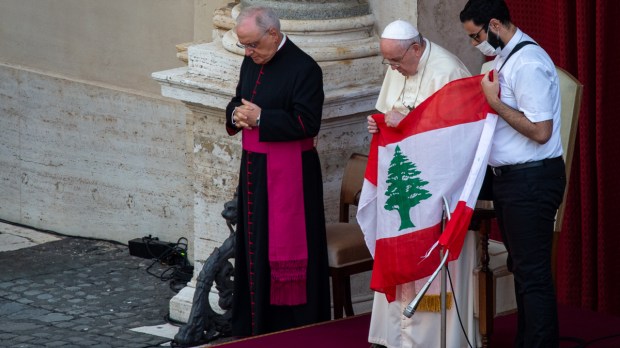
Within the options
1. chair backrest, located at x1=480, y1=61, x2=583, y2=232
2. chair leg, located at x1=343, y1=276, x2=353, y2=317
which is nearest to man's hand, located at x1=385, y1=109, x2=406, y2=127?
chair backrest, located at x1=480, y1=61, x2=583, y2=232

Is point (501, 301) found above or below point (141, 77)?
below

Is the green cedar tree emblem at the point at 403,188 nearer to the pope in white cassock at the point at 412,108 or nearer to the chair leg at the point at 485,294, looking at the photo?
the pope in white cassock at the point at 412,108

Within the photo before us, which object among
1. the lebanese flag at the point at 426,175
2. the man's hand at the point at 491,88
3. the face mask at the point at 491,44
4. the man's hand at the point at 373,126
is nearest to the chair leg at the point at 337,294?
the lebanese flag at the point at 426,175

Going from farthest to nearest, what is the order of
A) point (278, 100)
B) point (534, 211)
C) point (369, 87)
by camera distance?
point (369, 87)
point (278, 100)
point (534, 211)

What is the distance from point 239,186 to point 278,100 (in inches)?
20.9

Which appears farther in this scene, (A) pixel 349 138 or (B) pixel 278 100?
(A) pixel 349 138

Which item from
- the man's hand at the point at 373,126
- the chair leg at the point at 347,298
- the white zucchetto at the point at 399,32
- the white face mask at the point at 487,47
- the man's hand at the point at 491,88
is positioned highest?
the white zucchetto at the point at 399,32

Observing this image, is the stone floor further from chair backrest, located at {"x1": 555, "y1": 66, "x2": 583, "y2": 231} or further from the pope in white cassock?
chair backrest, located at {"x1": 555, "y1": 66, "x2": 583, "y2": 231}

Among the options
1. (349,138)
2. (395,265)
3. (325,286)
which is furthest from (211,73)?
(395,265)

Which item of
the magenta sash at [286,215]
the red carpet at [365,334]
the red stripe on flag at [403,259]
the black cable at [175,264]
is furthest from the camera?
the black cable at [175,264]

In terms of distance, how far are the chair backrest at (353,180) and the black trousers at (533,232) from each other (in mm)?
1512

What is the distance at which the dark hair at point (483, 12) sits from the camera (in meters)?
6.31

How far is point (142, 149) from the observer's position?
33.1ft

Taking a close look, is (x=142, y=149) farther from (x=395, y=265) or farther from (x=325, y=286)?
(x=395, y=265)
